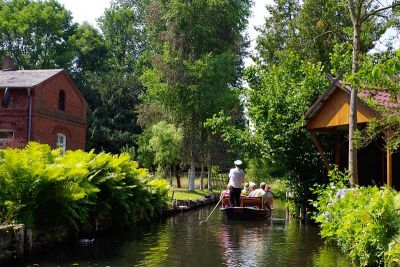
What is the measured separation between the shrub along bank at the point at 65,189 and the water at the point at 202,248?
77cm

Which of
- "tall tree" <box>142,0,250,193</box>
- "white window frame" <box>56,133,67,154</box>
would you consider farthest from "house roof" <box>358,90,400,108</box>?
"white window frame" <box>56,133,67,154</box>

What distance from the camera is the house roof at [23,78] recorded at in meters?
32.1

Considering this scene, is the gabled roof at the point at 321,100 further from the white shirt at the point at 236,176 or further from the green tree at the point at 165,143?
the green tree at the point at 165,143

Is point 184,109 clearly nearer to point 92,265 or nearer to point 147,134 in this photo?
point 147,134

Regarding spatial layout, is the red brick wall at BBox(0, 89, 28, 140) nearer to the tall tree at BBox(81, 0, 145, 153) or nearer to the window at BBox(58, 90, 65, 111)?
the window at BBox(58, 90, 65, 111)

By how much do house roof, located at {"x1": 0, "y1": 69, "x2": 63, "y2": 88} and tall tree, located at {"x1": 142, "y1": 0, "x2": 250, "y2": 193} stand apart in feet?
22.8

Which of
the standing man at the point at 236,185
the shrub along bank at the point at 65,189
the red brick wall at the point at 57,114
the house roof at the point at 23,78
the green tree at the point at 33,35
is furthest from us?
the green tree at the point at 33,35

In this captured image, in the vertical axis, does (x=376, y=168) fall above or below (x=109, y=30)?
below

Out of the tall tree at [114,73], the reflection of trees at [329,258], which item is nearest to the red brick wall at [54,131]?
the tall tree at [114,73]

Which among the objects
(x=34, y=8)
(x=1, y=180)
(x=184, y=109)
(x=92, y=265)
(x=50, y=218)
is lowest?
(x=92, y=265)

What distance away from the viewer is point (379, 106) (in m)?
14.1

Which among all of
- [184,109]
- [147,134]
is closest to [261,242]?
[184,109]

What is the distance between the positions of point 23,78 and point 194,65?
11.1 m

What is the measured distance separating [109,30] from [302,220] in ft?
169
